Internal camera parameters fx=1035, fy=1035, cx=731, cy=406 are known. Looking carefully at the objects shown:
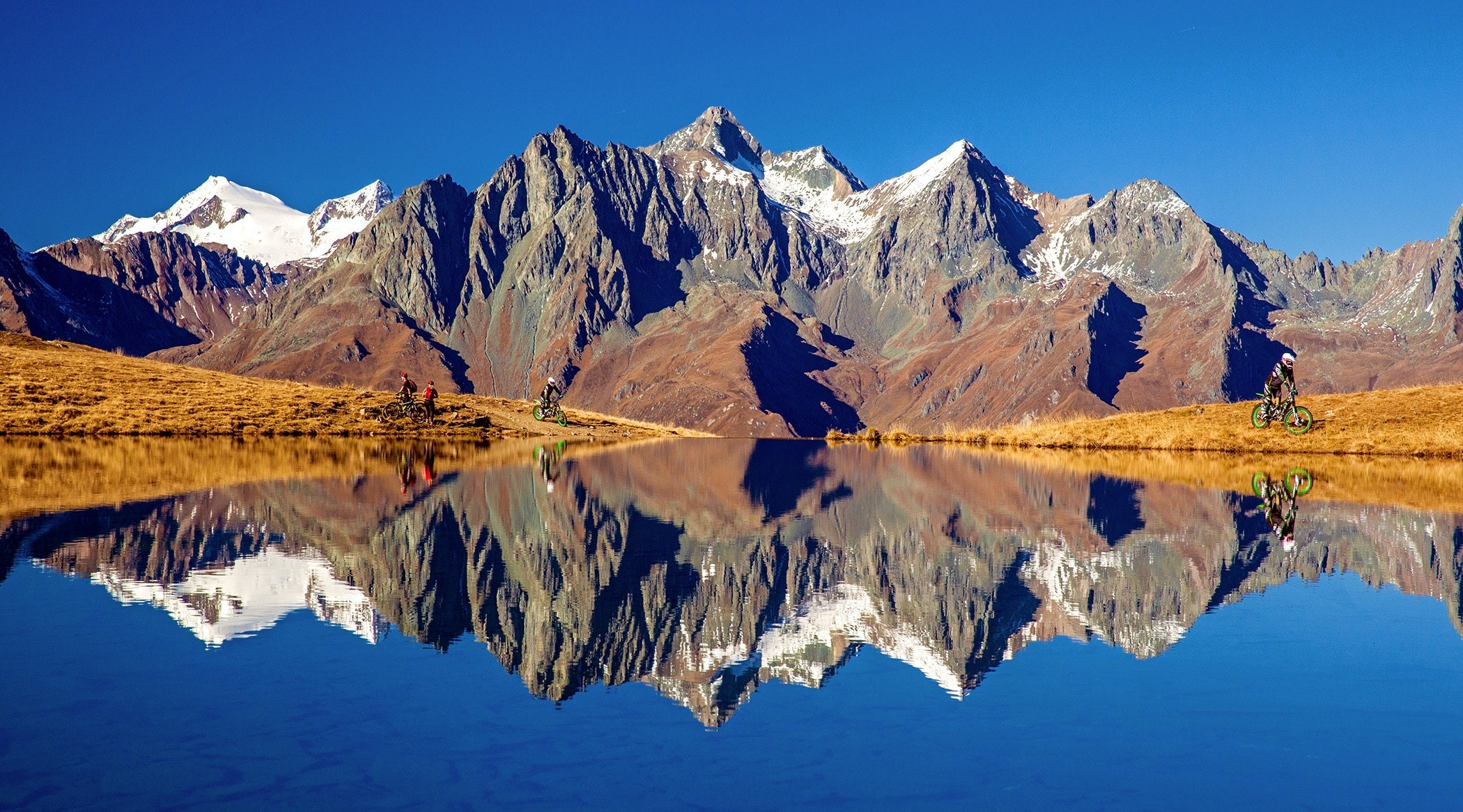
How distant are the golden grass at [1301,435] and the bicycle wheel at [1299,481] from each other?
11.5 m

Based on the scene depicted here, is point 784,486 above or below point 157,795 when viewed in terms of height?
above

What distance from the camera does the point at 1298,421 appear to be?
5066 cm

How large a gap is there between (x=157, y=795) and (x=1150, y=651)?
9935 mm

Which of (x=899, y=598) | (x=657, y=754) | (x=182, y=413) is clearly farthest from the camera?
(x=182, y=413)

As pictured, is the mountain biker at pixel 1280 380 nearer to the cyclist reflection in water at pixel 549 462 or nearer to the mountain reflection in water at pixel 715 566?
the mountain reflection in water at pixel 715 566

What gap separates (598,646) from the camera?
11.6 m

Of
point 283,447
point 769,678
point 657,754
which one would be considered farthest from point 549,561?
point 283,447

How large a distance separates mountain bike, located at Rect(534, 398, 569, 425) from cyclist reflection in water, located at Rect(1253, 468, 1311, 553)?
4197cm

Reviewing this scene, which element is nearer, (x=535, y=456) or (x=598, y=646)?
(x=598, y=646)

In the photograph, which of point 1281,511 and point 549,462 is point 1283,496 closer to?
point 1281,511

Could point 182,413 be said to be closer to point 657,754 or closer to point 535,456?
point 535,456

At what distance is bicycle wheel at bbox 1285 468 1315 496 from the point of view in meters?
29.1

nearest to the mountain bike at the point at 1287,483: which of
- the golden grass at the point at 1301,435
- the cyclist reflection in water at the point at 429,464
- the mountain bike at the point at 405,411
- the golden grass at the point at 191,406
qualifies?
the golden grass at the point at 1301,435

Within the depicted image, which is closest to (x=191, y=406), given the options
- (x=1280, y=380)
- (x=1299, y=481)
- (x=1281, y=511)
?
(x=1299, y=481)
